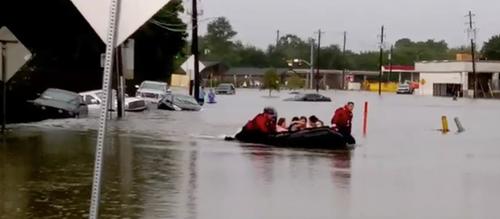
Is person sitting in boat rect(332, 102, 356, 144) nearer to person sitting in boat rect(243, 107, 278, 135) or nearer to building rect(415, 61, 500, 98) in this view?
person sitting in boat rect(243, 107, 278, 135)

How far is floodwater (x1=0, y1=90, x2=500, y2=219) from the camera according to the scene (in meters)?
13.4

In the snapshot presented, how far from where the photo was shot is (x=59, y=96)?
39500 millimetres

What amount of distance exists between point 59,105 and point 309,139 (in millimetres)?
15513

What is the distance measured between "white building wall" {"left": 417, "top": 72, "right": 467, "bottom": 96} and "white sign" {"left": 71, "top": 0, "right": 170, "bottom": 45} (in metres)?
124

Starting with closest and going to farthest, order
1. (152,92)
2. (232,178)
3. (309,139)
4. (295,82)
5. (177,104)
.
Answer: (232,178) < (309,139) < (177,104) < (152,92) < (295,82)

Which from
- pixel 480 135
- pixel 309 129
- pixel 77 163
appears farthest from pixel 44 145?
pixel 480 135

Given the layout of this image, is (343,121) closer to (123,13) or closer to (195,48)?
(123,13)

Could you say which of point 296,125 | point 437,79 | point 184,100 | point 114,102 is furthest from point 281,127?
point 437,79

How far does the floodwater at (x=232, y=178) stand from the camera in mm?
13359

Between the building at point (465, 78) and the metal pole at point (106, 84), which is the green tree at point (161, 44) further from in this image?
the building at point (465, 78)

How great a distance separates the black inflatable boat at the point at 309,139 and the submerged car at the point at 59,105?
13.7m

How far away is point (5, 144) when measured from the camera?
911 inches

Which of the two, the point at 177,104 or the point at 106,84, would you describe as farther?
the point at 177,104

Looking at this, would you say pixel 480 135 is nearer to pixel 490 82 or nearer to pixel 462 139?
pixel 462 139
